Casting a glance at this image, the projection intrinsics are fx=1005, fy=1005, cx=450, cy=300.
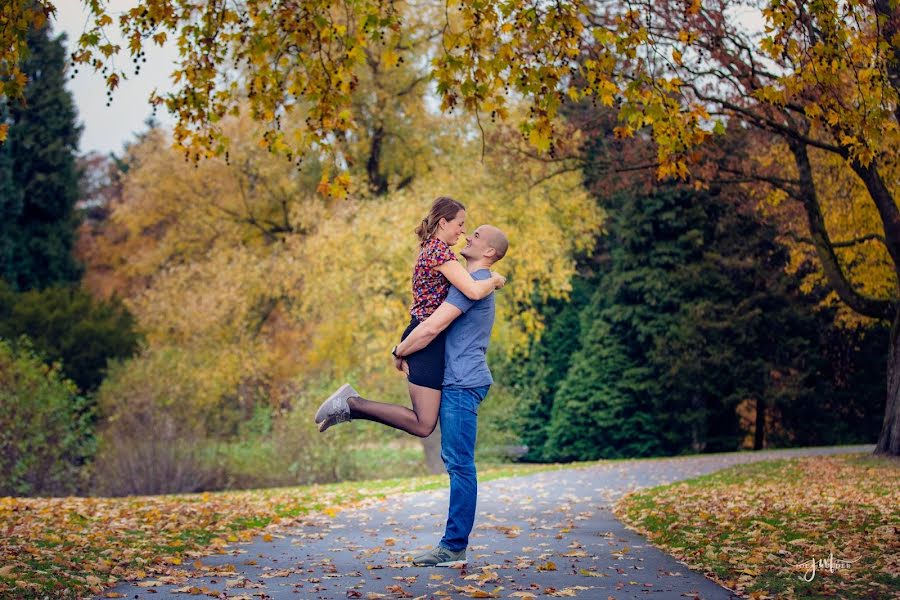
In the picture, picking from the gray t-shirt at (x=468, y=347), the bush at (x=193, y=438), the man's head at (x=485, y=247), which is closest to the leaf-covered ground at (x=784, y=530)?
the gray t-shirt at (x=468, y=347)

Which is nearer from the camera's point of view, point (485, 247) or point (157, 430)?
point (485, 247)

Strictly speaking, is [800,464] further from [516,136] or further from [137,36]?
[137,36]

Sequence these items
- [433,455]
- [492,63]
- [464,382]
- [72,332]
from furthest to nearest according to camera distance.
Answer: [72,332]
[433,455]
[492,63]
[464,382]

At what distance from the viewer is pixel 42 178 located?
33.5 m

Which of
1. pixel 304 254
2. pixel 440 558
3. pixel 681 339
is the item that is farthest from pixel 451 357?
pixel 681 339

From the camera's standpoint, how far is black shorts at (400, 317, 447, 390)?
21.5 ft

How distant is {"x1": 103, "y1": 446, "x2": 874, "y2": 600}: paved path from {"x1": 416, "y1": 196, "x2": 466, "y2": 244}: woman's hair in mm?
2200

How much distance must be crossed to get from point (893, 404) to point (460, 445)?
13.5 m

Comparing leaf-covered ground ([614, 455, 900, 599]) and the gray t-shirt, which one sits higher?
the gray t-shirt

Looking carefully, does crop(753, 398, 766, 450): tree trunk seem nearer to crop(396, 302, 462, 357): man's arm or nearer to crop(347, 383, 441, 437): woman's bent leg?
crop(347, 383, 441, 437): woman's bent leg

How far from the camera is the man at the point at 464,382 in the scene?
651 centimetres

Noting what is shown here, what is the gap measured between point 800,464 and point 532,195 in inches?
363

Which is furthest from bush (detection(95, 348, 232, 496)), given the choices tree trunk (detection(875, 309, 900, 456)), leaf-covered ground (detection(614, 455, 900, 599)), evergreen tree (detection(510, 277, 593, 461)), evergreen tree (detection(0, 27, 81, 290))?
evergreen tree (detection(0, 27, 81, 290))

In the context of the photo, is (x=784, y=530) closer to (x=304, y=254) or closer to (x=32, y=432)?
(x=32, y=432)
